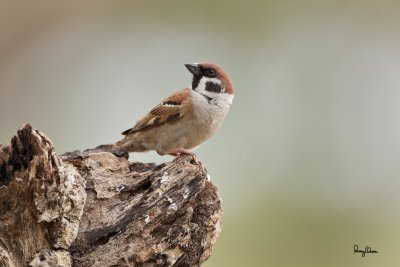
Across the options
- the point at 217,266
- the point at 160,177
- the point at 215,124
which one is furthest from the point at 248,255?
the point at 160,177

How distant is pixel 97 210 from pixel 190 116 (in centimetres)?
202

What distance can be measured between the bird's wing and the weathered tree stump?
1.64 metres

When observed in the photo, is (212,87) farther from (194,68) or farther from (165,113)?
(165,113)

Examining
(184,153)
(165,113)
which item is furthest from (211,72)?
(184,153)

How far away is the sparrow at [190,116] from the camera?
611cm

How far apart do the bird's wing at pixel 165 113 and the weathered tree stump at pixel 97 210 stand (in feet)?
5.37

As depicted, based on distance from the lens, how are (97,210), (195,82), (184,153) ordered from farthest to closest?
(195,82)
(184,153)
(97,210)

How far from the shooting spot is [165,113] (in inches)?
246

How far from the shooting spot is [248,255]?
23.1ft

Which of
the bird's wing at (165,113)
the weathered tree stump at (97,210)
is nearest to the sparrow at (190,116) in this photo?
the bird's wing at (165,113)

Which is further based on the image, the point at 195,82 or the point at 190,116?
the point at 195,82

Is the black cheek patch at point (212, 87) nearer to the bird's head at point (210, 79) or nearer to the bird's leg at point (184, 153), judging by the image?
the bird's head at point (210, 79)

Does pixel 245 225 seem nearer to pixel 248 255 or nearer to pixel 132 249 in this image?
pixel 248 255

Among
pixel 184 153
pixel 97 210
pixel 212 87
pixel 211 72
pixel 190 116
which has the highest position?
pixel 211 72
